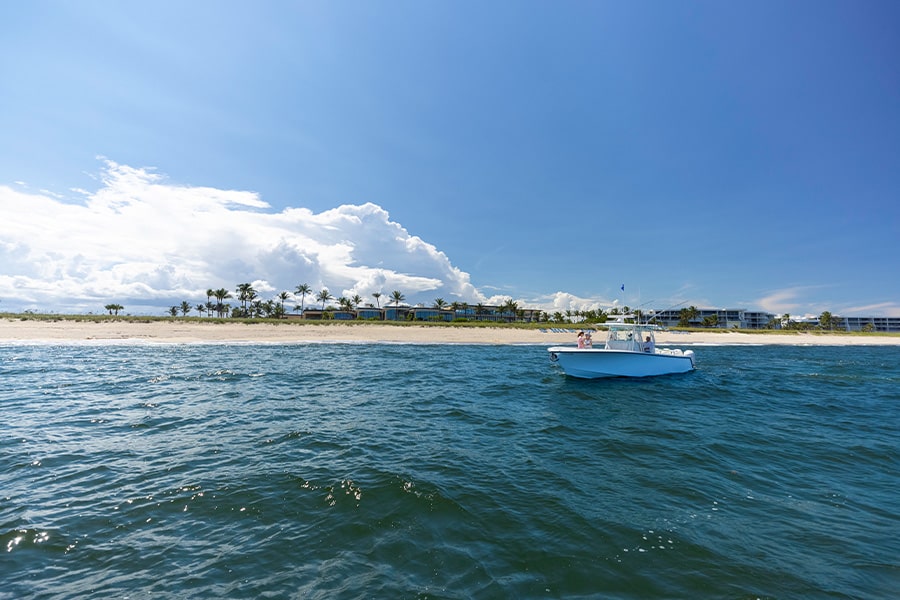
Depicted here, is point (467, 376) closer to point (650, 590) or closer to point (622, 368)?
point (622, 368)

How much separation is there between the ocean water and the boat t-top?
17.8 feet

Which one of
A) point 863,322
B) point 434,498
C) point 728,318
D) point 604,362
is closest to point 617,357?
point 604,362

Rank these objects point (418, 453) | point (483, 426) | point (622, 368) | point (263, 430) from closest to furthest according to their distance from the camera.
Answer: point (418, 453) < point (263, 430) < point (483, 426) < point (622, 368)

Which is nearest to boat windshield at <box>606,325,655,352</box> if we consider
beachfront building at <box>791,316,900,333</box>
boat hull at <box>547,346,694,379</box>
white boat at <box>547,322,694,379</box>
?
white boat at <box>547,322,694,379</box>

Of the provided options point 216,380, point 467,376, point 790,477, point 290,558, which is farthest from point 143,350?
point 790,477

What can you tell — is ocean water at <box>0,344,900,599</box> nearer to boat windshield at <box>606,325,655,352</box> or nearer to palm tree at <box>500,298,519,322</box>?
boat windshield at <box>606,325,655,352</box>

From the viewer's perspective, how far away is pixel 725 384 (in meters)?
22.7

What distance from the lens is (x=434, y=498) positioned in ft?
22.8

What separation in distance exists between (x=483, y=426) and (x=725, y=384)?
19.3 m

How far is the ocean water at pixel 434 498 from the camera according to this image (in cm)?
487

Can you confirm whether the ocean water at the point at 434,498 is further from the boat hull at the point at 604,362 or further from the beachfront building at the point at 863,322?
the beachfront building at the point at 863,322

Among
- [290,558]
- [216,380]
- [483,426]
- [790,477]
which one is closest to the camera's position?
[290,558]

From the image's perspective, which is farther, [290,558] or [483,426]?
[483,426]

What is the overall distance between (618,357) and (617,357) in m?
0.06
